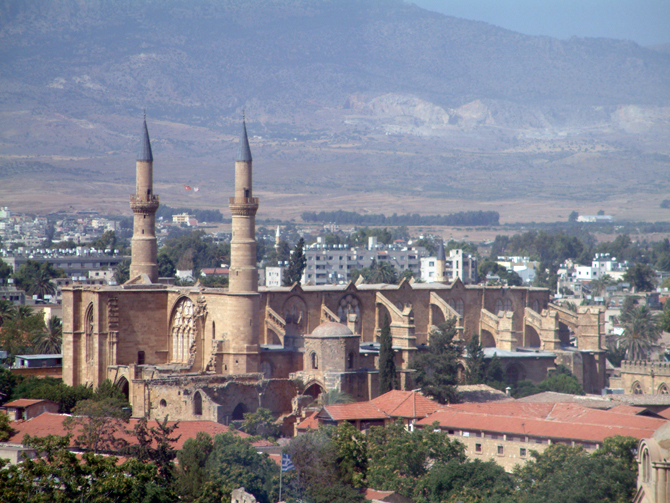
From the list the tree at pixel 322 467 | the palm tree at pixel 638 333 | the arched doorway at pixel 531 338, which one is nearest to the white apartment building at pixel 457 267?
the palm tree at pixel 638 333

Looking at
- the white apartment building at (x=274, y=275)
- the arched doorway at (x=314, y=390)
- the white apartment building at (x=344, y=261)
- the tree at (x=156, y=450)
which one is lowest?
the tree at (x=156, y=450)

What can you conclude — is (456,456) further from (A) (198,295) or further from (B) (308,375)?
(A) (198,295)

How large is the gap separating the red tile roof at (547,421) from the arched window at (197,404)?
1172 centimetres

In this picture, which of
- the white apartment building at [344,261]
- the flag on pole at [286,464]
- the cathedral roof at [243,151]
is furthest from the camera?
the white apartment building at [344,261]

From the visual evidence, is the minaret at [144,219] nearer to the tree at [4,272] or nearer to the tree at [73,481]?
the tree at [73,481]

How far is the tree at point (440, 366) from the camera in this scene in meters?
64.6

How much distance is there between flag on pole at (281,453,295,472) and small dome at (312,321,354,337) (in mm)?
17825

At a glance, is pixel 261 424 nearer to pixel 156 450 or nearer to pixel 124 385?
pixel 124 385

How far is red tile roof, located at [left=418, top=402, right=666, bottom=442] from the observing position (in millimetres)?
52000

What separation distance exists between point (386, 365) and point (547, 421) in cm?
1307

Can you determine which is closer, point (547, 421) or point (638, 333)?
point (547, 421)

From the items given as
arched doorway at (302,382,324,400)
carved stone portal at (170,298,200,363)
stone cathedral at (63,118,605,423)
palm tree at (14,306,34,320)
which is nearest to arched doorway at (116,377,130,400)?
stone cathedral at (63,118,605,423)

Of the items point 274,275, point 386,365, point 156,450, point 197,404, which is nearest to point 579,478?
point 156,450

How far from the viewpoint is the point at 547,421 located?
54.2m
